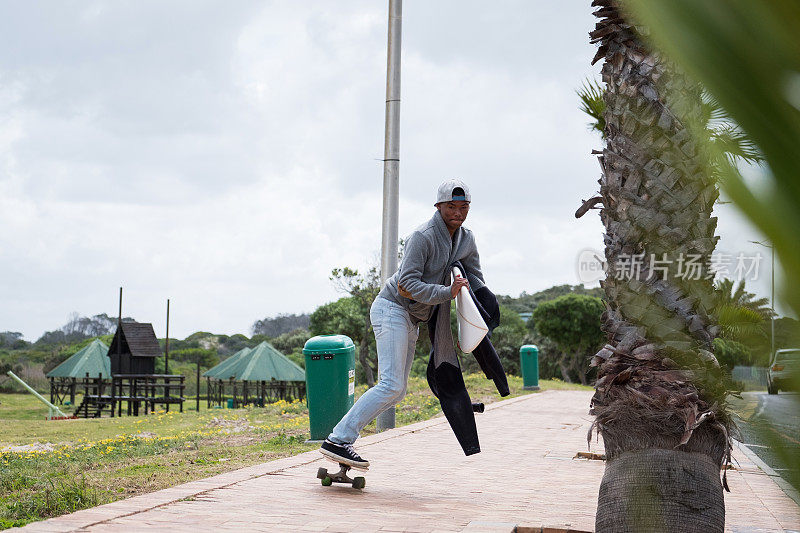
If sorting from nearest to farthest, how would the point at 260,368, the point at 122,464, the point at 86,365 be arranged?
the point at 122,464
the point at 260,368
the point at 86,365

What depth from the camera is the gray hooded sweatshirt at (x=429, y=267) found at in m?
4.94

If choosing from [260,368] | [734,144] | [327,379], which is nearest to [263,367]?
[260,368]

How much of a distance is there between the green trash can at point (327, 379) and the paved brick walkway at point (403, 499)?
1.51ft

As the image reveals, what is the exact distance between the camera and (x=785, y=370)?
0.43 metres

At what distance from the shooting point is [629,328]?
144 inches

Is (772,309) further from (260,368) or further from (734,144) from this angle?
(260,368)

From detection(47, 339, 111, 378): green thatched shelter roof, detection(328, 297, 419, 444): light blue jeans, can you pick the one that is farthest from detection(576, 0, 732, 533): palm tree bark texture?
detection(47, 339, 111, 378): green thatched shelter roof

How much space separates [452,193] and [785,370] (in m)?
4.64

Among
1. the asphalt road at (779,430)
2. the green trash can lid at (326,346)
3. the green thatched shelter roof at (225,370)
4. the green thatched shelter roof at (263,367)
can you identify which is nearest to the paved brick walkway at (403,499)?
the green trash can lid at (326,346)

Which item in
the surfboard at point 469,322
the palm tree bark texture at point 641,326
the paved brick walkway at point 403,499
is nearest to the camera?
the palm tree bark texture at point 641,326

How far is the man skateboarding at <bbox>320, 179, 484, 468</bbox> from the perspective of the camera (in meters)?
4.99

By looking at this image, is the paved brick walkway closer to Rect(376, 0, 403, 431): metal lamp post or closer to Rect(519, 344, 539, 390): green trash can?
Rect(376, 0, 403, 431): metal lamp post

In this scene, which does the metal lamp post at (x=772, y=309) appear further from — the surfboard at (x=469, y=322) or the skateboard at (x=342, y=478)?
the skateboard at (x=342, y=478)

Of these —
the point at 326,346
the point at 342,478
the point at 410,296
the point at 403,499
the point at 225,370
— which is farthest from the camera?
the point at 225,370
